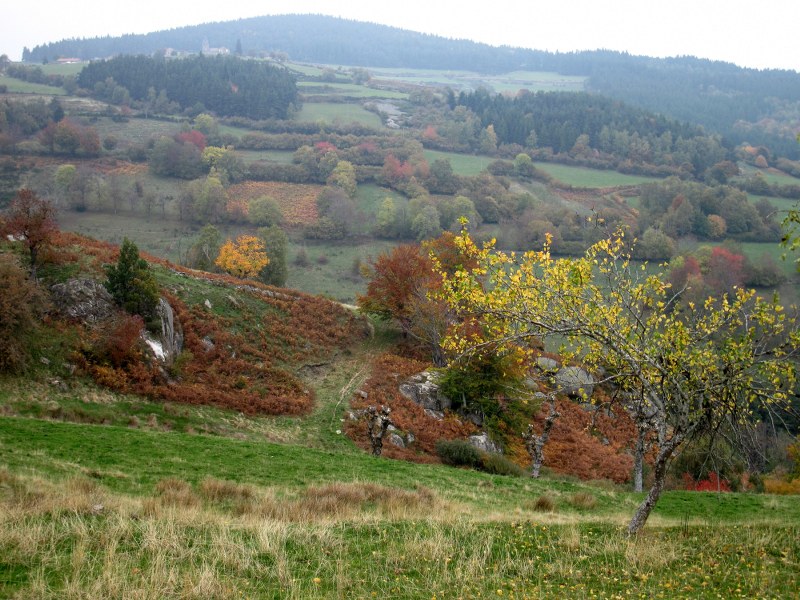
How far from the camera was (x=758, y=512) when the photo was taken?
2009cm

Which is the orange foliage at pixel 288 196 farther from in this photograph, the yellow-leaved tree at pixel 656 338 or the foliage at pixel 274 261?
the yellow-leaved tree at pixel 656 338

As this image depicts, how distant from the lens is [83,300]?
31.5 m

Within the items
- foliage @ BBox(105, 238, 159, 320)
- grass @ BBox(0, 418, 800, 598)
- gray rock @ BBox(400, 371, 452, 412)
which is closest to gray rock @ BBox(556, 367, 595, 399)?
grass @ BBox(0, 418, 800, 598)

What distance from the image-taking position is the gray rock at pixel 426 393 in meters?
37.2

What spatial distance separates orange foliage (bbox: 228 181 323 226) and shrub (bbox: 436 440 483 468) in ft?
310

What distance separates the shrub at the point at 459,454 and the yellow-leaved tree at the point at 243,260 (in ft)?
145

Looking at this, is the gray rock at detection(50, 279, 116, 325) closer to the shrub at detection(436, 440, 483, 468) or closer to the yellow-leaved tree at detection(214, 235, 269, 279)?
the shrub at detection(436, 440, 483, 468)

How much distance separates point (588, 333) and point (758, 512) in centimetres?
1289

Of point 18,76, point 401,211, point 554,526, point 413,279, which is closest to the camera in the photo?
point 554,526

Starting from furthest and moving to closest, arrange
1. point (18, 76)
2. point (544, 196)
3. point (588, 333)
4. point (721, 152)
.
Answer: point (18, 76), point (721, 152), point (544, 196), point (588, 333)

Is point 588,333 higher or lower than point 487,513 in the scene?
higher

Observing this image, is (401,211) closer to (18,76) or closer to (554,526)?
(554,526)

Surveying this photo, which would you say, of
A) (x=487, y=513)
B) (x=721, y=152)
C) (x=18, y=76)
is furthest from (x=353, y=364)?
(x=18, y=76)

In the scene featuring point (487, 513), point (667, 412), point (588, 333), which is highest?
point (588, 333)
